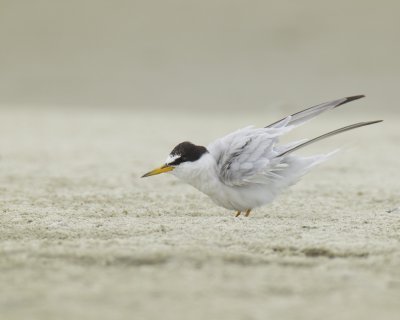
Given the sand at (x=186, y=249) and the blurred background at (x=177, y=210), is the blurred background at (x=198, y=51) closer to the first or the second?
the blurred background at (x=177, y=210)

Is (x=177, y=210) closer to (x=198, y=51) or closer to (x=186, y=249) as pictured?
(x=186, y=249)

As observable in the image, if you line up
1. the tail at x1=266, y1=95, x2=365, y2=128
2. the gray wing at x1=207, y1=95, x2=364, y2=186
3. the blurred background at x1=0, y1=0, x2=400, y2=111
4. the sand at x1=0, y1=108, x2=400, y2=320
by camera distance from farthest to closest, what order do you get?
1. the blurred background at x1=0, y1=0, x2=400, y2=111
2. the tail at x1=266, y1=95, x2=365, y2=128
3. the gray wing at x1=207, y1=95, x2=364, y2=186
4. the sand at x1=0, y1=108, x2=400, y2=320

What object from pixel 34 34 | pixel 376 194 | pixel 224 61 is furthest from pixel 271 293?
pixel 34 34

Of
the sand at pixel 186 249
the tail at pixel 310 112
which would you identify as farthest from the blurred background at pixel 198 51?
the tail at pixel 310 112

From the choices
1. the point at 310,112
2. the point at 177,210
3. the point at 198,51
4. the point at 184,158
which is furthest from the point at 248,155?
the point at 198,51

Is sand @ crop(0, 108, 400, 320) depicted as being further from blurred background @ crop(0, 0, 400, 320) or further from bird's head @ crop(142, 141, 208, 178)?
bird's head @ crop(142, 141, 208, 178)

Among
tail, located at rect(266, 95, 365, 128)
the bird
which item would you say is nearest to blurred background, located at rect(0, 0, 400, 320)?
the bird
